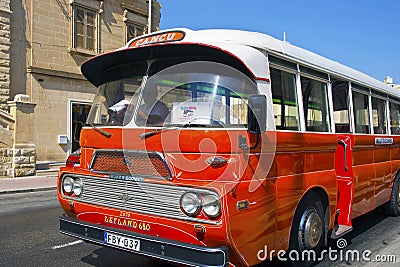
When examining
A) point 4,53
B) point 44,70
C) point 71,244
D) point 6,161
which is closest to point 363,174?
point 71,244

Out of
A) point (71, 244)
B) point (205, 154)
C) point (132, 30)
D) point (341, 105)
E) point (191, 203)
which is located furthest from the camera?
point (132, 30)

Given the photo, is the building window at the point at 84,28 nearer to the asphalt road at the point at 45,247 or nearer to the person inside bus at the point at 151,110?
the asphalt road at the point at 45,247

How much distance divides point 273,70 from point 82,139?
242 cm

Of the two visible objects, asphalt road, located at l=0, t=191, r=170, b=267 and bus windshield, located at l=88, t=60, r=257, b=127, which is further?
asphalt road, located at l=0, t=191, r=170, b=267

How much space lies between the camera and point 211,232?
144 inches

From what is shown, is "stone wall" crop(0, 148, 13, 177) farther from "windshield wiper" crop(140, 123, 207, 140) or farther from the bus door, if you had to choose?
the bus door

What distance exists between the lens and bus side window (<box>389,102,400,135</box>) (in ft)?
28.4

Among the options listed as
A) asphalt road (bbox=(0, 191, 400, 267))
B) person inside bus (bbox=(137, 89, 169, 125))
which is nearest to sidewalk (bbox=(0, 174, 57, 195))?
asphalt road (bbox=(0, 191, 400, 267))

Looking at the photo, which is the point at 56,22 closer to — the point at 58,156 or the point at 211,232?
the point at 58,156

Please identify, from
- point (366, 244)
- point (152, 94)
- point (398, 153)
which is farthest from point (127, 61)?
point (398, 153)

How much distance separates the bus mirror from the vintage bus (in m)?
0.01

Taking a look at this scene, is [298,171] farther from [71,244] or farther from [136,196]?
[71,244]

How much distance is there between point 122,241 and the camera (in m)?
4.13

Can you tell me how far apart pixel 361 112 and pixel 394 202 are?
2484 mm
